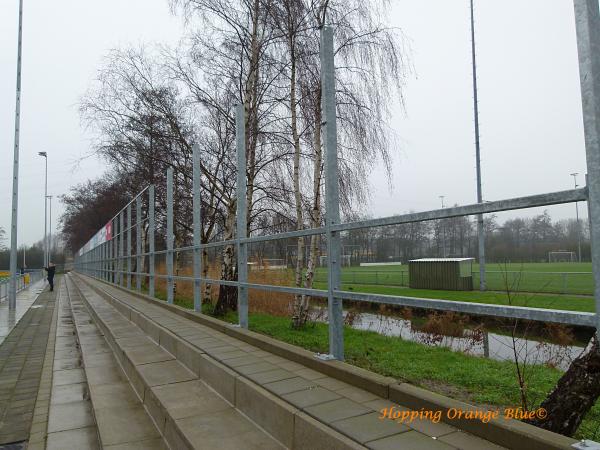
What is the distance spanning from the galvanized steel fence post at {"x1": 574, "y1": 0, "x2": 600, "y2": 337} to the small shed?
103 cm

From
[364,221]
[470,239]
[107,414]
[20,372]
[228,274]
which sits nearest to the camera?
[470,239]

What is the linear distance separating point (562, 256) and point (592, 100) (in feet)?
2.58

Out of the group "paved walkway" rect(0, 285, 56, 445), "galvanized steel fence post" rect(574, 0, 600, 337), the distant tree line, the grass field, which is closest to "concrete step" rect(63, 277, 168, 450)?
"paved walkway" rect(0, 285, 56, 445)

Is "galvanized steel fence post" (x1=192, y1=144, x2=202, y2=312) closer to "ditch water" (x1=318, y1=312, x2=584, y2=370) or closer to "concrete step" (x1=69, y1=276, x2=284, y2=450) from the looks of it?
"concrete step" (x1=69, y1=276, x2=284, y2=450)

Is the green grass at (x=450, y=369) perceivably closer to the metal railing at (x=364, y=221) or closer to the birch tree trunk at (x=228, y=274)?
the metal railing at (x=364, y=221)

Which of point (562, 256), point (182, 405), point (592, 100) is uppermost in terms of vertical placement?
point (592, 100)

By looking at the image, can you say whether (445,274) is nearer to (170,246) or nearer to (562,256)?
(562,256)

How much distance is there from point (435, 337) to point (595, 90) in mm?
3572

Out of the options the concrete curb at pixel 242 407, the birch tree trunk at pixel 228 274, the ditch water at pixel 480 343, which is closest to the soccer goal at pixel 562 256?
the concrete curb at pixel 242 407

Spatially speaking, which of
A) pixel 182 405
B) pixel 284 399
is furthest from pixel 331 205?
pixel 182 405

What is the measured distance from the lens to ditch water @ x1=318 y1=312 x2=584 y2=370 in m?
4.45

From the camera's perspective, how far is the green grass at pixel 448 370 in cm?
320

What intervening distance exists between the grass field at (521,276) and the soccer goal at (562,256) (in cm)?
3

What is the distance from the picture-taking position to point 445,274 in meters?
3.15
